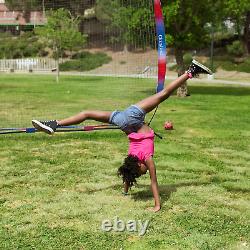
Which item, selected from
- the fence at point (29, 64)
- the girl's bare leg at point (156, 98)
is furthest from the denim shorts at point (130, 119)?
the fence at point (29, 64)

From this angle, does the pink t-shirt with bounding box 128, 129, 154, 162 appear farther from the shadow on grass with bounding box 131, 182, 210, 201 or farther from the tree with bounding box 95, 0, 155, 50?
the tree with bounding box 95, 0, 155, 50

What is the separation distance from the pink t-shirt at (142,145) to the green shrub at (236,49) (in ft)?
128

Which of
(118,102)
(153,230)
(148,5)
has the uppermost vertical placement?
(148,5)

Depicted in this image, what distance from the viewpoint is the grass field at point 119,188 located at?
5711 mm

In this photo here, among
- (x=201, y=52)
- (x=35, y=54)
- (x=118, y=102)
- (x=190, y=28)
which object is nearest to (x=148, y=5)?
(x=118, y=102)

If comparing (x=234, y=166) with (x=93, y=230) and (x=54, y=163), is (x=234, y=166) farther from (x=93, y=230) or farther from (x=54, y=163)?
(x=93, y=230)

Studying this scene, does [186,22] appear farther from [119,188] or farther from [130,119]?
[130,119]

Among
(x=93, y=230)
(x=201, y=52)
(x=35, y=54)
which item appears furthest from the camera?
(x=201, y=52)

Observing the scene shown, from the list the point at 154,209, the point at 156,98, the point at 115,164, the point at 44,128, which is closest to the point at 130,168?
the point at 154,209

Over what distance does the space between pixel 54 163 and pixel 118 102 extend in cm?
185

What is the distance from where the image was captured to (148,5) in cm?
975

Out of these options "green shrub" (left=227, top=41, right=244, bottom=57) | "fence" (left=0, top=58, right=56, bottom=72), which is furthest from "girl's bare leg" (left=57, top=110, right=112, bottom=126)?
"green shrub" (left=227, top=41, right=244, bottom=57)

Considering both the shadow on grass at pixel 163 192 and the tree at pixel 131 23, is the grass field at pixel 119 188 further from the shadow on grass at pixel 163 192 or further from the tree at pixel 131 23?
the tree at pixel 131 23

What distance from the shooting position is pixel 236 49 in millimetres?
44094
